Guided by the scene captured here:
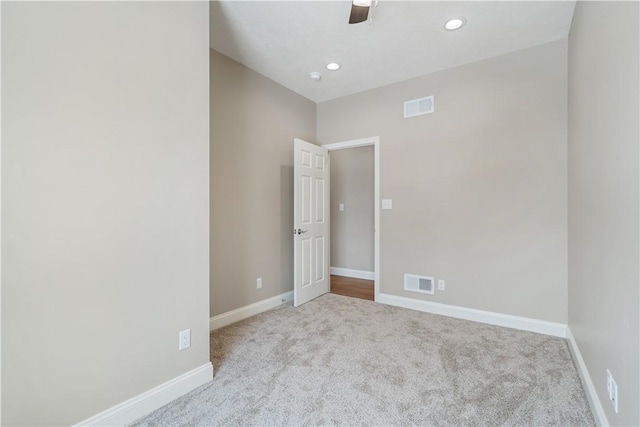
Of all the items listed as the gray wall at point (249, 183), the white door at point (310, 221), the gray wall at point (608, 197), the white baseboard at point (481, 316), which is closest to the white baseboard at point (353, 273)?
the white door at point (310, 221)

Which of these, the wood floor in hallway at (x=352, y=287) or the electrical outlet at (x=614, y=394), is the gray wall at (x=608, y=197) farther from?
the wood floor in hallway at (x=352, y=287)

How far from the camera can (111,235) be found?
1.54 meters

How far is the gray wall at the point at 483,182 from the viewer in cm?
270

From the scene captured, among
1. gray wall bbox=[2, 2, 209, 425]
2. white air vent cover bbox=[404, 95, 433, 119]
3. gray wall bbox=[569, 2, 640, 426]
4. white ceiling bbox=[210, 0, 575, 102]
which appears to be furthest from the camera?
white air vent cover bbox=[404, 95, 433, 119]

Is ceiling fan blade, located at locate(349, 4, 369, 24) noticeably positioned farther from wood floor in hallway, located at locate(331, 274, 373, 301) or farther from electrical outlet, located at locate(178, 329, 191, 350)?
wood floor in hallway, located at locate(331, 274, 373, 301)

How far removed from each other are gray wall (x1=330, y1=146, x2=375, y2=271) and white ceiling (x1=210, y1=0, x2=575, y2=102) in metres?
2.01

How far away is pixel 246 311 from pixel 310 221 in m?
1.31

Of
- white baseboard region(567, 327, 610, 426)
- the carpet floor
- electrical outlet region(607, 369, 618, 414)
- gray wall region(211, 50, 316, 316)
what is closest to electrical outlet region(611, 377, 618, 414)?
electrical outlet region(607, 369, 618, 414)

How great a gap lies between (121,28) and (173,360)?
1.94 meters

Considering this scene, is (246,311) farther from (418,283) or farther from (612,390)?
(612,390)

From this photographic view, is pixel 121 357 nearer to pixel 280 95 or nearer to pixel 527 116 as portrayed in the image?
pixel 280 95

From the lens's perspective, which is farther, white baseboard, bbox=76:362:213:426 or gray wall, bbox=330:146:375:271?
gray wall, bbox=330:146:375:271

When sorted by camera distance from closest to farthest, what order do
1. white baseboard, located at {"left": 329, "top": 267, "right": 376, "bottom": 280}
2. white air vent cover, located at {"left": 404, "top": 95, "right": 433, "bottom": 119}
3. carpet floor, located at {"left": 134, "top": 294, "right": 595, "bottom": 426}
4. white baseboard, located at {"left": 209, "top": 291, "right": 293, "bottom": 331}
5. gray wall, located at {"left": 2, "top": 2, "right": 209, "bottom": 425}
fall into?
gray wall, located at {"left": 2, "top": 2, "right": 209, "bottom": 425}, carpet floor, located at {"left": 134, "top": 294, "right": 595, "bottom": 426}, white baseboard, located at {"left": 209, "top": 291, "right": 293, "bottom": 331}, white air vent cover, located at {"left": 404, "top": 95, "right": 433, "bottom": 119}, white baseboard, located at {"left": 329, "top": 267, "right": 376, "bottom": 280}

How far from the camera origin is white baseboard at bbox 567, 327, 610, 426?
1.50m
